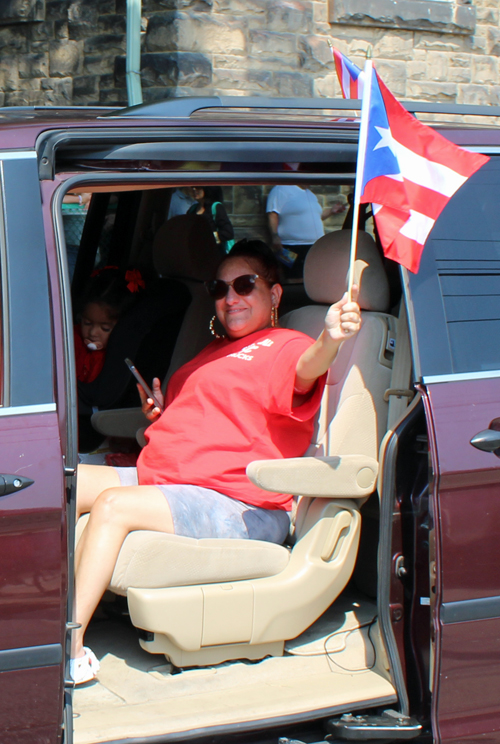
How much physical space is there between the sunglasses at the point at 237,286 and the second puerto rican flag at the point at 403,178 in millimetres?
747

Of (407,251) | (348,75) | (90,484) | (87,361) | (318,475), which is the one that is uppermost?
(348,75)

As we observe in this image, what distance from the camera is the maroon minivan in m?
2.02

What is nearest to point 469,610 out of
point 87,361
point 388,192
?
point 388,192

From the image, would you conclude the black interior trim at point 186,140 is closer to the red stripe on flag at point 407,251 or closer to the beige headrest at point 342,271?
the red stripe on flag at point 407,251

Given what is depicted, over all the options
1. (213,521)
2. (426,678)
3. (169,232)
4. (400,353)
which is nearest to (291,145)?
(400,353)

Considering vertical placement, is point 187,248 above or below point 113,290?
above

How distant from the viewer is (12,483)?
198 centimetres

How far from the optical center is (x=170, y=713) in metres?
2.28

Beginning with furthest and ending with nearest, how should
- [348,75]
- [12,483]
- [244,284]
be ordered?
[348,75] < [244,284] < [12,483]

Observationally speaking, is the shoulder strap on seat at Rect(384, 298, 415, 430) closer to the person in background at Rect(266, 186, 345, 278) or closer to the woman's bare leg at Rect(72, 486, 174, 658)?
the woman's bare leg at Rect(72, 486, 174, 658)

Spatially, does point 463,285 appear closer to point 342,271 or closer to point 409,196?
point 409,196

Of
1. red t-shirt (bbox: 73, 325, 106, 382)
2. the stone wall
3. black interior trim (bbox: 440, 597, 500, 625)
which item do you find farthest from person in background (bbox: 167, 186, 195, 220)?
the stone wall

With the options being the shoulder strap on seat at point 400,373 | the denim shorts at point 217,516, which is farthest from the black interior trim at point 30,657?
the shoulder strap on seat at point 400,373

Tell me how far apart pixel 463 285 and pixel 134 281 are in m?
2.19
